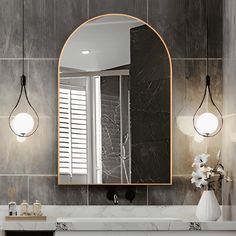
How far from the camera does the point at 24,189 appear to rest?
4066mm

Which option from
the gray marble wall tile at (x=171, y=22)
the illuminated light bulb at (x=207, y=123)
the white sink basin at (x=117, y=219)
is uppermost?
the gray marble wall tile at (x=171, y=22)

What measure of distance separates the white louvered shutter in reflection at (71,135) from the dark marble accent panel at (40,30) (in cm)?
28

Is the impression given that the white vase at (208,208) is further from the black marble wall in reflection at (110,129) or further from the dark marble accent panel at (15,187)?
the dark marble accent panel at (15,187)

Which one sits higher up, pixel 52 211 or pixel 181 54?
pixel 181 54

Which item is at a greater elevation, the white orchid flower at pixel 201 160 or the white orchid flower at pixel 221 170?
the white orchid flower at pixel 201 160

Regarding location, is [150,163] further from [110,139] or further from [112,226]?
[112,226]

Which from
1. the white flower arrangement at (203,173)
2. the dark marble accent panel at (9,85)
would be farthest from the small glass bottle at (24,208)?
the white flower arrangement at (203,173)

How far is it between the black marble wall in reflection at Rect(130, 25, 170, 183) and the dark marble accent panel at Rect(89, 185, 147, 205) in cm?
7

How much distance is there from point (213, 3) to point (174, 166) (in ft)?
3.42

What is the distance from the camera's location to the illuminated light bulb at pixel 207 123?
398 cm

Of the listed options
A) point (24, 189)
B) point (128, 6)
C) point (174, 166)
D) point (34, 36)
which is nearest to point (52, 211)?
point (24, 189)

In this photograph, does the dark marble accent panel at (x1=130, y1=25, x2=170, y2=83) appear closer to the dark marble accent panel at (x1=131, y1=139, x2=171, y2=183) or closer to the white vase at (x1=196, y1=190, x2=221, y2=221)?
the dark marble accent panel at (x1=131, y1=139, x2=171, y2=183)

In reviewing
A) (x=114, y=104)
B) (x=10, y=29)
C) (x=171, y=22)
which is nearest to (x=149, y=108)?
(x=114, y=104)

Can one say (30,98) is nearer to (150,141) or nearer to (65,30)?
(65,30)
